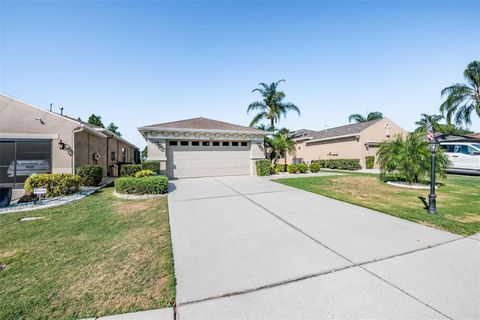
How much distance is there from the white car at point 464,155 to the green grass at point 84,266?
59.5 ft

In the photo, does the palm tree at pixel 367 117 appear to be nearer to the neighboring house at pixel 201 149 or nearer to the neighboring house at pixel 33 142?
the neighboring house at pixel 201 149

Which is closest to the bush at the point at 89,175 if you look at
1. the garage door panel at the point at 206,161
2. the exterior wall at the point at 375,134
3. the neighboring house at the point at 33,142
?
the neighboring house at the point at 33,142

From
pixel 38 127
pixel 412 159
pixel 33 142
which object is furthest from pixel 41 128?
pixel 412 159

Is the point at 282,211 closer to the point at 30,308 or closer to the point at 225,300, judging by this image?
the point at 225,300

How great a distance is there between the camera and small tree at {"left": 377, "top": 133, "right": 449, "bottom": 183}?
937cm

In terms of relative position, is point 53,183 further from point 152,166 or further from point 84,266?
point 84,266

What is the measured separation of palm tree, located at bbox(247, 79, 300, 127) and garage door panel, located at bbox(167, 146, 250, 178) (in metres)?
9.22

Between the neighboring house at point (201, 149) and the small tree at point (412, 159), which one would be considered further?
the neighboring house at point (201, 149)

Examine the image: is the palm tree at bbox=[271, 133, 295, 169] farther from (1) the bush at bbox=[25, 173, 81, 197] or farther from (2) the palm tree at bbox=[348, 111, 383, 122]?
(2) the palm tree at bbox=[348, 111, 383, 122]

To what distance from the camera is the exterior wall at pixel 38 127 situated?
9.40m

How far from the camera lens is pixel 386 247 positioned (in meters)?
3.64

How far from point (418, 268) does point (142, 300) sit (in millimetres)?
3875

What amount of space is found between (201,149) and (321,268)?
11709 millimetres

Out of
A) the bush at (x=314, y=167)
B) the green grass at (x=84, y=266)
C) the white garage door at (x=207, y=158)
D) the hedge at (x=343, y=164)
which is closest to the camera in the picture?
the green grass at (x=84, y=266)
